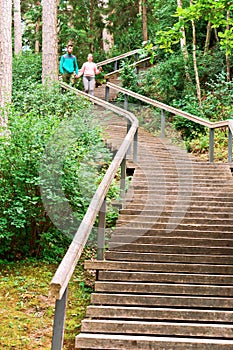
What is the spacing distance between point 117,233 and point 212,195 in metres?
2.27

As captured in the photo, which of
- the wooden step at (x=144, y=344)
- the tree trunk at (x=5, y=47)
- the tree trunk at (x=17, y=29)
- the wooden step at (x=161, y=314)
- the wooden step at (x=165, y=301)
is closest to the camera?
the wooden step at (x=144, y=344)

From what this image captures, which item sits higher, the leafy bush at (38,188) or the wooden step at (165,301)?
the leafy bush at (38,188)

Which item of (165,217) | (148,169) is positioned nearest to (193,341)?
(165,217)

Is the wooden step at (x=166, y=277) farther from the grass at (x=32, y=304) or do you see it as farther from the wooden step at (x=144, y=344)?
the wooden step at (x=144, y=344)

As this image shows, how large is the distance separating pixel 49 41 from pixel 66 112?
546 centimetres

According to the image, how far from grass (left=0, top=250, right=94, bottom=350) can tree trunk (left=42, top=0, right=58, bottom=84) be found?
930 cm

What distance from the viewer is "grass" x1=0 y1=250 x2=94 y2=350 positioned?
5148mm

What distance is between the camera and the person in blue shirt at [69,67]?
1550cm

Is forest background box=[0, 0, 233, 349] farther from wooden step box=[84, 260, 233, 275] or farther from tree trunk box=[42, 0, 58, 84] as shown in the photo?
wooden step box=[84, 260, 233, 275]

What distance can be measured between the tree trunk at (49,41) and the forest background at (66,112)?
31 millimetres

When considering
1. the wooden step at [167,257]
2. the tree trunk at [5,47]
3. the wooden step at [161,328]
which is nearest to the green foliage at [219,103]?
the tree trunk at [5,47]

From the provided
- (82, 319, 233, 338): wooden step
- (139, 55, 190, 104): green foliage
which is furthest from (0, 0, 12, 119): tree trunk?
(82, 319, 233, 338): wooden step

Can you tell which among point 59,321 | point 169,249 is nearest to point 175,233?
point 169,249

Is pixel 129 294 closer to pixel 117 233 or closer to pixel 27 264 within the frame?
pixel 117 233
